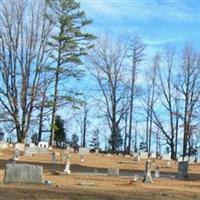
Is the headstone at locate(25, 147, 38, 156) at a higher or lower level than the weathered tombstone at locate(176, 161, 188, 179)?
higher

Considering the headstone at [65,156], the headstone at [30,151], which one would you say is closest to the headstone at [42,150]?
the headstone at [30,151]

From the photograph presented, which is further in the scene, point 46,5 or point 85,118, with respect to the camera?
point 85,118

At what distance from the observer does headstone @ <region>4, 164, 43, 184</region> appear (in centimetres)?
1491

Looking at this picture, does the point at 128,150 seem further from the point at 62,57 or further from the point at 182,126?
the point at 62,57

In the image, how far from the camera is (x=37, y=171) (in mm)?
15109

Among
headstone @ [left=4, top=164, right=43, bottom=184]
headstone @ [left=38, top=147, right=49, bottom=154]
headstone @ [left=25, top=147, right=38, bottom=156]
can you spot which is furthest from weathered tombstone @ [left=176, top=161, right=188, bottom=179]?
headstone @ [left=38, top=147, right=49, bottom=154]

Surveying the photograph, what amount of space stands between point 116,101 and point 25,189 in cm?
5001

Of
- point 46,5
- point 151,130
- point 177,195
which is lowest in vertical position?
point 177,195

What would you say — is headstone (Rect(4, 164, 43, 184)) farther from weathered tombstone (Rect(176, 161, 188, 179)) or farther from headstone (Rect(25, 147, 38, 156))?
headstone (Rect(25, 147, 38, 156))

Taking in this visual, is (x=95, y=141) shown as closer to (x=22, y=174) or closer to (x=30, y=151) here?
(x=30, y=151)

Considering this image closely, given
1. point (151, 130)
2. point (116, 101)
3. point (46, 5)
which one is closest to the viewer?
point (46, 5)

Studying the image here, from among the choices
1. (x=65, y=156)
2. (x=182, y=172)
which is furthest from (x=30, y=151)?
(x=182, y=172)

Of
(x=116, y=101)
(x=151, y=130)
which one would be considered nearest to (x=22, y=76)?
(x=116, y=101)

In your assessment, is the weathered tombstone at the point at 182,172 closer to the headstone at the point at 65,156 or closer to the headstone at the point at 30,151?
the headstone at the point at 65,156
